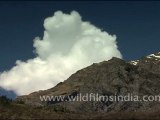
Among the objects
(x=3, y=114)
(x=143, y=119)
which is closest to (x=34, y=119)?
(x=3, y=114)

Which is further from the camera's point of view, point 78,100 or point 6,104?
point 78,100

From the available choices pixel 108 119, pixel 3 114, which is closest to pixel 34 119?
pixel 3 114

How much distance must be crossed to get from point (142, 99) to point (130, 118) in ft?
567

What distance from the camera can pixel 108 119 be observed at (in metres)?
30.5

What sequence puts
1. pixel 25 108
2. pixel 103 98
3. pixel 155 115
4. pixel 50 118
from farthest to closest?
1. pixel 103 98
2. pixel 25 108
3. pixel 50 118
4. pixel 155 115

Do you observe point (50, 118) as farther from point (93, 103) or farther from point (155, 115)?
point (93, 103)

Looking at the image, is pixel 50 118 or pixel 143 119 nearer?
pixel 143 119

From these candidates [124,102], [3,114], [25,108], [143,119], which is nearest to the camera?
[143,119]

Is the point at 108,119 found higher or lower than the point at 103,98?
lower

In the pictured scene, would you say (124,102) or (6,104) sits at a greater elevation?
(124,102)

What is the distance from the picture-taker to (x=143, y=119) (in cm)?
3020

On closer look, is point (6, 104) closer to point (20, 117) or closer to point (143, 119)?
point (20, 117)

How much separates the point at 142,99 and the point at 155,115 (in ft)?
557

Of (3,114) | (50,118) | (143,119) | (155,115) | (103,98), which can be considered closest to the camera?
(143,119)
